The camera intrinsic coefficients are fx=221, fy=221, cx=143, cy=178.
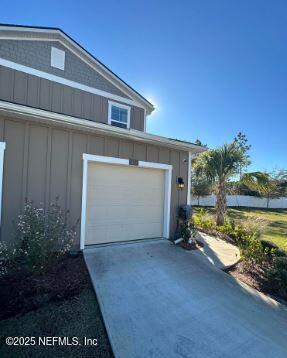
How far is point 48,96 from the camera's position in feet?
25.1

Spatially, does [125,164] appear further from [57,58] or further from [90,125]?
[57,58]

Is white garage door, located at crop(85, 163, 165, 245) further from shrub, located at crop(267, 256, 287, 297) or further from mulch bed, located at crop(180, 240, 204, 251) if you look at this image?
shrub, located at crop(267, 256, 287, 297)

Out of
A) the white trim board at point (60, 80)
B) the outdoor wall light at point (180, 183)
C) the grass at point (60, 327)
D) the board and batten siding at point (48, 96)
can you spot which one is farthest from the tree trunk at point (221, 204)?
the grass at point (60, 327)

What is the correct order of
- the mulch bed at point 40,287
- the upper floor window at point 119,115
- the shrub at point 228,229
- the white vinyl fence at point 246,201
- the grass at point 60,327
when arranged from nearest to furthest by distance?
the grass at point 60,327 → the mulch bed at point 40,287 → the shrub at point 228,229 → the upper floor window at point 119,115 → the white vinyl fence at point 246,201

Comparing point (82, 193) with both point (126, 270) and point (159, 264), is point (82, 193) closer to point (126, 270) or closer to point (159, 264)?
point (126, 270)

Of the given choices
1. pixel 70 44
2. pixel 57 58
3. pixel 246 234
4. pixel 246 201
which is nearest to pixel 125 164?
pixel 246 234

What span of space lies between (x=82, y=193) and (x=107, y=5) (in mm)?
5944

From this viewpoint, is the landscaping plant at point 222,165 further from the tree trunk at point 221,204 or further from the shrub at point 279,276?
the shrub at point 279,276

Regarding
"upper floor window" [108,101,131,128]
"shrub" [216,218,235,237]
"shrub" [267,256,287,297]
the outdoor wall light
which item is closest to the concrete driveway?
"shrub" [267,256,287,297]

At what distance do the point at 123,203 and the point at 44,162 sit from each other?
2443 millimetres

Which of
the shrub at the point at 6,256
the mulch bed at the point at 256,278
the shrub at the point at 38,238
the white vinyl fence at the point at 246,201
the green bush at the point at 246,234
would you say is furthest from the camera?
the white vinyl fence at the point at 246,201

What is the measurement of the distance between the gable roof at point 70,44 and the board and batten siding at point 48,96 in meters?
1.12

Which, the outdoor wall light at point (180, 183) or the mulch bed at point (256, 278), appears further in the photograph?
the outdoor wall light at point (180, 183)

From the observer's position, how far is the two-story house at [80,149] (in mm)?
4852
